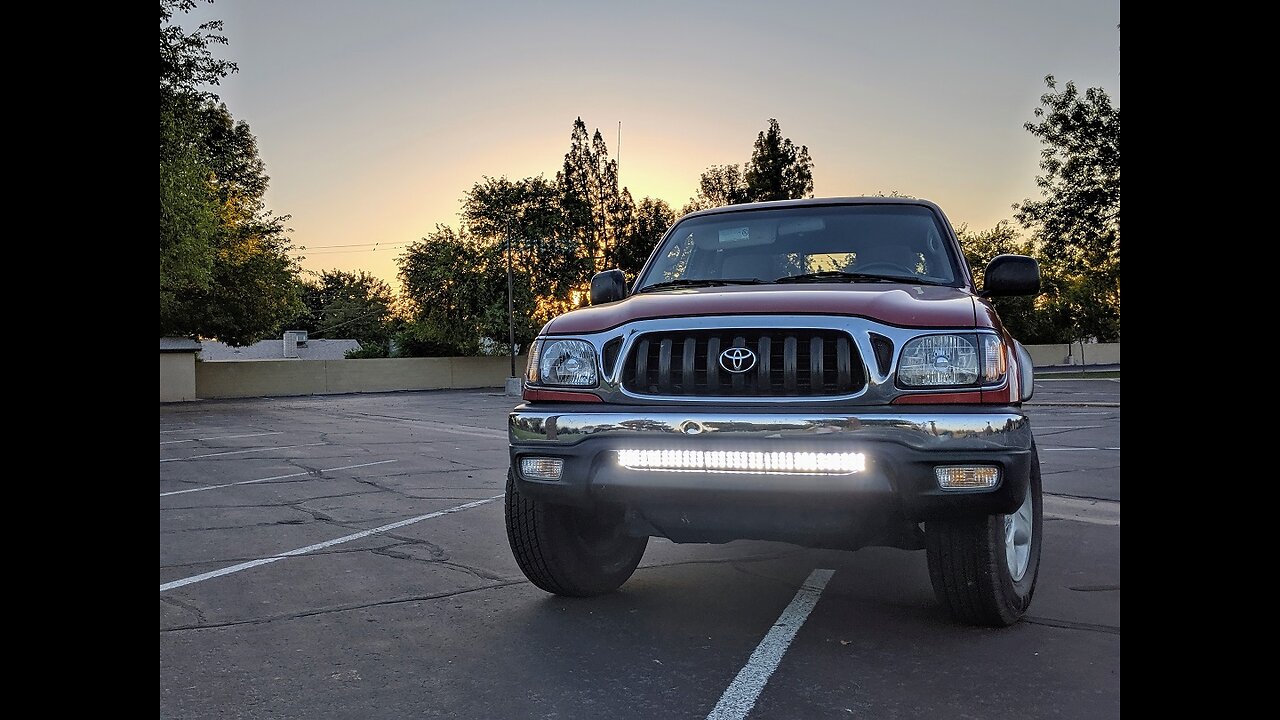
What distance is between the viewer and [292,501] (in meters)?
8.55

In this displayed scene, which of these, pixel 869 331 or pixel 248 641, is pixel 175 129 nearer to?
pixel 248 641

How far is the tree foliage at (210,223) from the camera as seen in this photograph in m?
19.0

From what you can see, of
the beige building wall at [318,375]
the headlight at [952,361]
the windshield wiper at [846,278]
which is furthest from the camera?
the beige building wall at [318,375]

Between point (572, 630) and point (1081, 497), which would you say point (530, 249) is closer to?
point (1081, 497)

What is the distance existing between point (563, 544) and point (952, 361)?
6.45 ft

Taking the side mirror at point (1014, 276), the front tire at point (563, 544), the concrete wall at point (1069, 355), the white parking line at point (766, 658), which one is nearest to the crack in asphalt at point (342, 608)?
the front tire at point (563, 544)

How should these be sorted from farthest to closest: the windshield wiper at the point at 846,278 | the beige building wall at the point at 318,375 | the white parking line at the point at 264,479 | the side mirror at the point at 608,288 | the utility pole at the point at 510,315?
the utility pole at the point at 510,315 → the beige building wall at the point at 318,375 → the white parking line at the point at 264,479 → the side mirror at the point at 608,288 → the windshield wiper at the point at 846,278

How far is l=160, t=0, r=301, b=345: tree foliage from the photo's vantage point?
19.0 metres

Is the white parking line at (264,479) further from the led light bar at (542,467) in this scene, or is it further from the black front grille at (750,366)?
the black front grille at (750,366)

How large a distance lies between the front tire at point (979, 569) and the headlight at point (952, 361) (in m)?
0.53

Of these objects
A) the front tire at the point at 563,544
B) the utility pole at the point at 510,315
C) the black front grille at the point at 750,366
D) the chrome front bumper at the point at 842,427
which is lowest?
the front tire at the point at 563,544

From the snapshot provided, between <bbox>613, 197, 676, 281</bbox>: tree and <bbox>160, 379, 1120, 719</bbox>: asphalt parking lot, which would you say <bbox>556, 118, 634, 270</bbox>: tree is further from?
<bbox>160, 379, 1120, 719</bbox>: asphalt parking lot

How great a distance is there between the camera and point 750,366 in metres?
3.80

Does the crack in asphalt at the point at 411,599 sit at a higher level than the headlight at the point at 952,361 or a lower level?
lower
